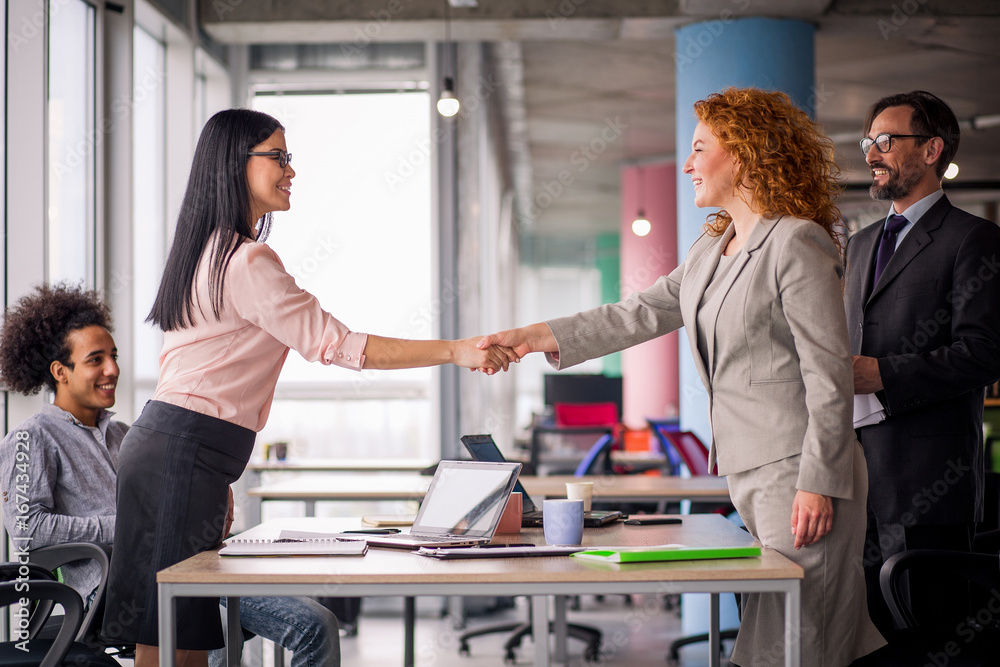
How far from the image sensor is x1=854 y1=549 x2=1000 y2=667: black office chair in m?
2.04

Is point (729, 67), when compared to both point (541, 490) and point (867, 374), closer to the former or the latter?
point (541, 490)

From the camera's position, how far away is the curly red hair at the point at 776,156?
80.4 inches

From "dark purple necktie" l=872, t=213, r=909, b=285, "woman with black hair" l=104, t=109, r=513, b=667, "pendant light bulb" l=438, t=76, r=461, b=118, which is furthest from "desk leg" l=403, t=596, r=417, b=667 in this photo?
"pendant light bulb" l=438, t=76, r=461, b=118

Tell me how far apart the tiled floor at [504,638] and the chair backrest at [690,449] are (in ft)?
2.99

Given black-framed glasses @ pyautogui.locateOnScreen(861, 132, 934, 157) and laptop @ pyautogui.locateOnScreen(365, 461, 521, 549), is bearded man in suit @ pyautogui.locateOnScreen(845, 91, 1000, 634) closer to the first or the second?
black-framed glasses @ pyautogui.locateOnScreen(861, 132, 934, 157)

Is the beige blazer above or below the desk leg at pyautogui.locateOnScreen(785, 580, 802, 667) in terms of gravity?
above

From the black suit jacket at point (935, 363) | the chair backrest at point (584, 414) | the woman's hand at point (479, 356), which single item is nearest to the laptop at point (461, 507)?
the woman's hand at point (479, 356)

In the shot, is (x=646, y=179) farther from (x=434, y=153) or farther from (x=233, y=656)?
(x=233, y=656)

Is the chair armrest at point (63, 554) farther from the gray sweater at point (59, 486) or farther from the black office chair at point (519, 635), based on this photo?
the black office chair at point (519, 635)

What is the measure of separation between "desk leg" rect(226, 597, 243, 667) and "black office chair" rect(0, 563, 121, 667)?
379 millimetres

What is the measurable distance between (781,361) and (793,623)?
1.81 feet

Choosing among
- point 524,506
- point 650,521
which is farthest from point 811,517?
point 524,506

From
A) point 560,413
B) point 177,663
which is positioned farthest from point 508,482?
point 560,413

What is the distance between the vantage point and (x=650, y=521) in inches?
95.1
